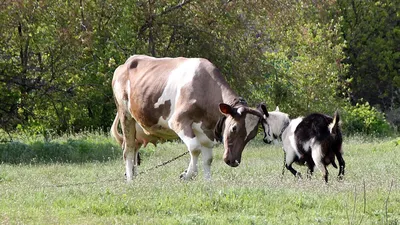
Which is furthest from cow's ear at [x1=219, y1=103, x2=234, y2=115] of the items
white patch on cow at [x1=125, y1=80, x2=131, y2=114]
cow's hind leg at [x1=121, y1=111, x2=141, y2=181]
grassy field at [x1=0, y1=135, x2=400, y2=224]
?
cow's hind leg at [x1=121, y1=111, x2=141, y2=181]

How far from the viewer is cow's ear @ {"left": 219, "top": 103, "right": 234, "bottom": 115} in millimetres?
13211

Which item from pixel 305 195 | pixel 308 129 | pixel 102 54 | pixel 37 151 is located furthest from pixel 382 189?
pixel 102 54

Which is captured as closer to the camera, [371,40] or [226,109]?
[226,109]

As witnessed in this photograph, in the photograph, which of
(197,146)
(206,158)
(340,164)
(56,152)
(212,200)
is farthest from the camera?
(56,152)

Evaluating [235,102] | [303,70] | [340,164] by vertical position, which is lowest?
[303,70]

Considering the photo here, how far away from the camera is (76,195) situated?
1189 cm

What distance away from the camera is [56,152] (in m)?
21.7

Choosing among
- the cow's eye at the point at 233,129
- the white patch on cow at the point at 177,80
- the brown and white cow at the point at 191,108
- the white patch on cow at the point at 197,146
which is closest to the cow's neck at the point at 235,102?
the brown and white cow at the point at 191,108

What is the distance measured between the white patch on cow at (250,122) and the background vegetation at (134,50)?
446 inches

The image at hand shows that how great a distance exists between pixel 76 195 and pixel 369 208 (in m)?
3.96

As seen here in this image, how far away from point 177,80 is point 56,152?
26.4 feet

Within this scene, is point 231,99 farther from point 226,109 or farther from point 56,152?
point 56,152

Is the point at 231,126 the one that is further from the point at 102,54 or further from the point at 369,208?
the point at 102,54

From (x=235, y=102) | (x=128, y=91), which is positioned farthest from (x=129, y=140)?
(x=235, y=102)
